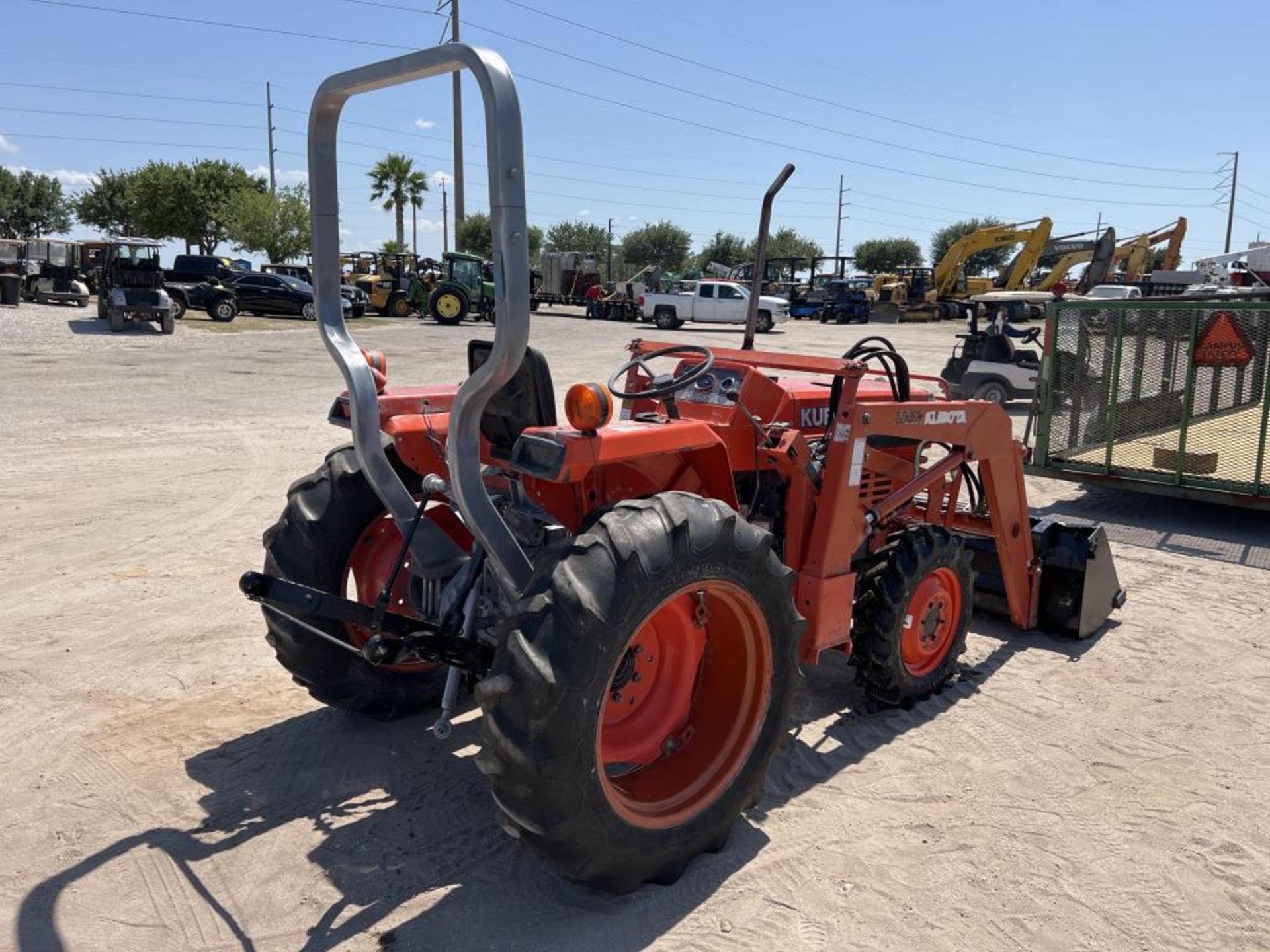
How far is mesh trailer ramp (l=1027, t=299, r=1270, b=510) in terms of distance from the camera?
873 cm

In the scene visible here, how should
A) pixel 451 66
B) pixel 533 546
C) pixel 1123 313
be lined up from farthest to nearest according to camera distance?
pixel 1123 313 < pixel 533 546 < pixel 451 66

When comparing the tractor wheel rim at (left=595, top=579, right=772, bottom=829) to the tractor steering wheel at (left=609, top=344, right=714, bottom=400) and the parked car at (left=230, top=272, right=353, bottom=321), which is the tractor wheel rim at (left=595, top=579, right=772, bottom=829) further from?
the parked car at (left=230, top=272, right=353, bottom=321)

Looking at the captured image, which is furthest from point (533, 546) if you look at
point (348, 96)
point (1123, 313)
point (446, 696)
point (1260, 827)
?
point (1123, 313)

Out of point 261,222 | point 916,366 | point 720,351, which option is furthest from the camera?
point 261,222

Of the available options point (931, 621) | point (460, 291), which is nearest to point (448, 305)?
point (460, 291)

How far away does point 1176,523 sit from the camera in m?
8.81

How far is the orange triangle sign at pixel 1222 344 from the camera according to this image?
880 centimetres

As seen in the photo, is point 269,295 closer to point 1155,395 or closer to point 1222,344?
point 1155,395

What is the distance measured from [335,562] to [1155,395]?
8.43 m

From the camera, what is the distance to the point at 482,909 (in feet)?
9.86

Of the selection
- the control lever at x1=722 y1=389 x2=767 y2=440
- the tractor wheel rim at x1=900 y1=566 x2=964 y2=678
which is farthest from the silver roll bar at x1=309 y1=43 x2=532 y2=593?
the tractor wheel rim at x1=900 y1=566 x2=964 y2=678

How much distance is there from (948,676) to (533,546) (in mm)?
2407

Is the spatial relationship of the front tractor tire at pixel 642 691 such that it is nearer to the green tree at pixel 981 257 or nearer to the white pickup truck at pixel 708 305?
the white pickup truck at pixel 708 305

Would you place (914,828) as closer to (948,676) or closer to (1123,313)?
(948,676)
